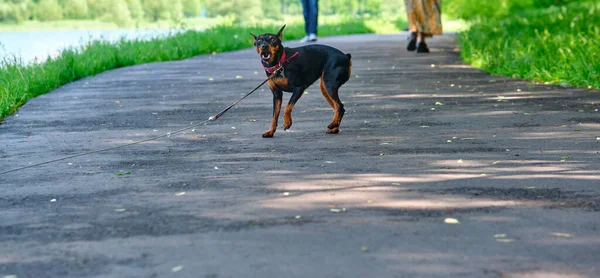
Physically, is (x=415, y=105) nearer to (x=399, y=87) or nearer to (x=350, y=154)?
(x=399, y=87)

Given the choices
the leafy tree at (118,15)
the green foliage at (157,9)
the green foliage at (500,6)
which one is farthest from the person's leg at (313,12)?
the green foliage at (500,6)

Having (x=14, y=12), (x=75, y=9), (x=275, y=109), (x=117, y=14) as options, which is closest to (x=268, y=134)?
(x=275, y=109)

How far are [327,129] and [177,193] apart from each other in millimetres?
3058

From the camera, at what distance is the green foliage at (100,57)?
13148 millimetres

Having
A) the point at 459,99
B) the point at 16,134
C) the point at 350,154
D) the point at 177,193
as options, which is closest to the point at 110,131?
the point at 16,134

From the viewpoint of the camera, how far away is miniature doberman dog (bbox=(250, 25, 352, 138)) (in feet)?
27.6

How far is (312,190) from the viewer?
626 cm

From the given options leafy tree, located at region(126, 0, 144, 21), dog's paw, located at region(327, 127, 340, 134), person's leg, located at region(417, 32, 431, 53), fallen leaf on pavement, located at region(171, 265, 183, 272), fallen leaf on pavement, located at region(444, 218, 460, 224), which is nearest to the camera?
fallen leaf on pavement, located at region(171, 265, 183, 272)

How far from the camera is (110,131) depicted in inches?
379

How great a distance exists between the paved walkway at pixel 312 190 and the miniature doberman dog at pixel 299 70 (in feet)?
0.96

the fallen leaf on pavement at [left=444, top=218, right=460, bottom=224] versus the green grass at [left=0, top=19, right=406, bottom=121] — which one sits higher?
the fallen leaf on pavement at [left=444, top=218, right=460, bottom=224]

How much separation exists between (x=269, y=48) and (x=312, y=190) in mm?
2348

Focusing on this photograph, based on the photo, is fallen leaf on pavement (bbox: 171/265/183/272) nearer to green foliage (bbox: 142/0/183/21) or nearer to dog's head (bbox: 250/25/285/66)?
dog's head (bbox: 250/25/285/66)

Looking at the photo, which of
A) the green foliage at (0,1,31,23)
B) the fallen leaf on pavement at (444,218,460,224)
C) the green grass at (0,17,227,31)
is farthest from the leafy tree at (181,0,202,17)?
the fallen leaf on pavement at (444,218,460,224)
